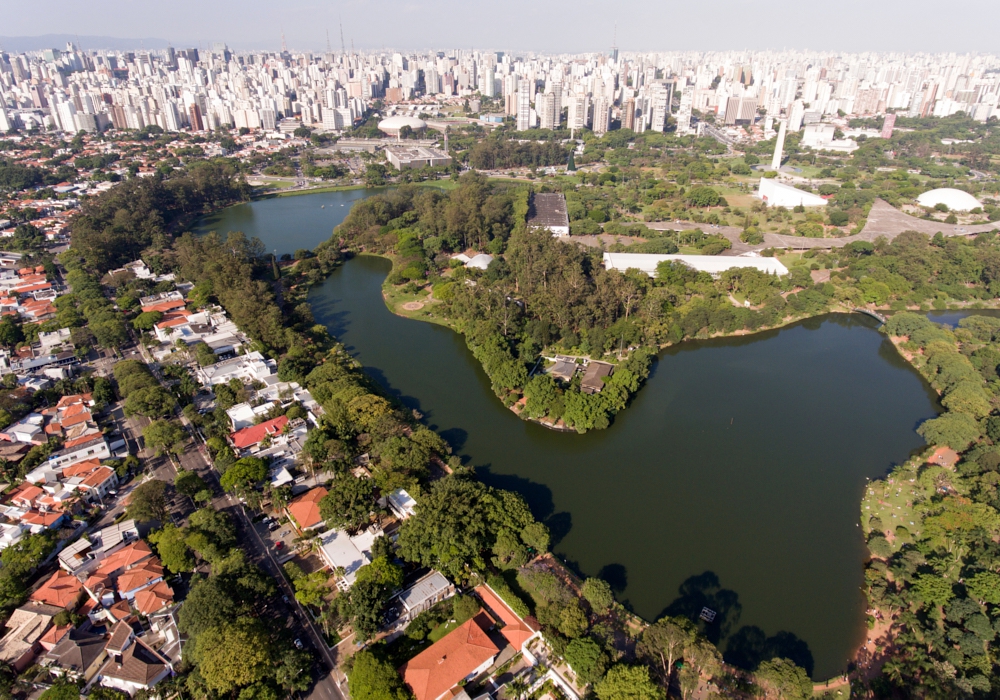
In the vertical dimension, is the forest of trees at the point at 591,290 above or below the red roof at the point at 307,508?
above

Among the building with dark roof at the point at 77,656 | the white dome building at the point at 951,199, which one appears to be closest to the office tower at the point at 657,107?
the white dome building at the point at 951,199

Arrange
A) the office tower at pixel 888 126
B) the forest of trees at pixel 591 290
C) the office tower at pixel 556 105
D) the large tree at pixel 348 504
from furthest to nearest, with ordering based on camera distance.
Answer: the office tower at pixel 556 105, the office tower at pixel 888 126, the forest of trees at pixel 591 290, the large tree at pixel 348 504

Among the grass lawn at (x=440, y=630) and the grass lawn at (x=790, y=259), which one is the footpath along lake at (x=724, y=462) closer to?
the grass lawn at (x=440, y=630)

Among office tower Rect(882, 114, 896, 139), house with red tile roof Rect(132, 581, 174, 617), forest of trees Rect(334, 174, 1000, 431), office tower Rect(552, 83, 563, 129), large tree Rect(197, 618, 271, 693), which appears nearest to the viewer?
large tree Rect(197, 618, 271, 693)

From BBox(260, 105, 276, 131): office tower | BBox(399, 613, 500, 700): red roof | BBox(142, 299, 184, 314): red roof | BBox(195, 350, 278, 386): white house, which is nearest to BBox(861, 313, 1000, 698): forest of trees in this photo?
BBox(399, 613, 500, 700): red roof

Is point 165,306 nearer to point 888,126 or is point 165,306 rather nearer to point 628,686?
point 628,686

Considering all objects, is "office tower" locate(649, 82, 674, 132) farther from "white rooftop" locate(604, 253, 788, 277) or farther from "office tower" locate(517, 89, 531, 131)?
"white rooftop" locate(604, 253, 788, 277)

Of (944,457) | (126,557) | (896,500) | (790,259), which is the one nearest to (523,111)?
(790,259)

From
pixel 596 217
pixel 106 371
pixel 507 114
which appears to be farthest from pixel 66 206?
pixel 507 114
